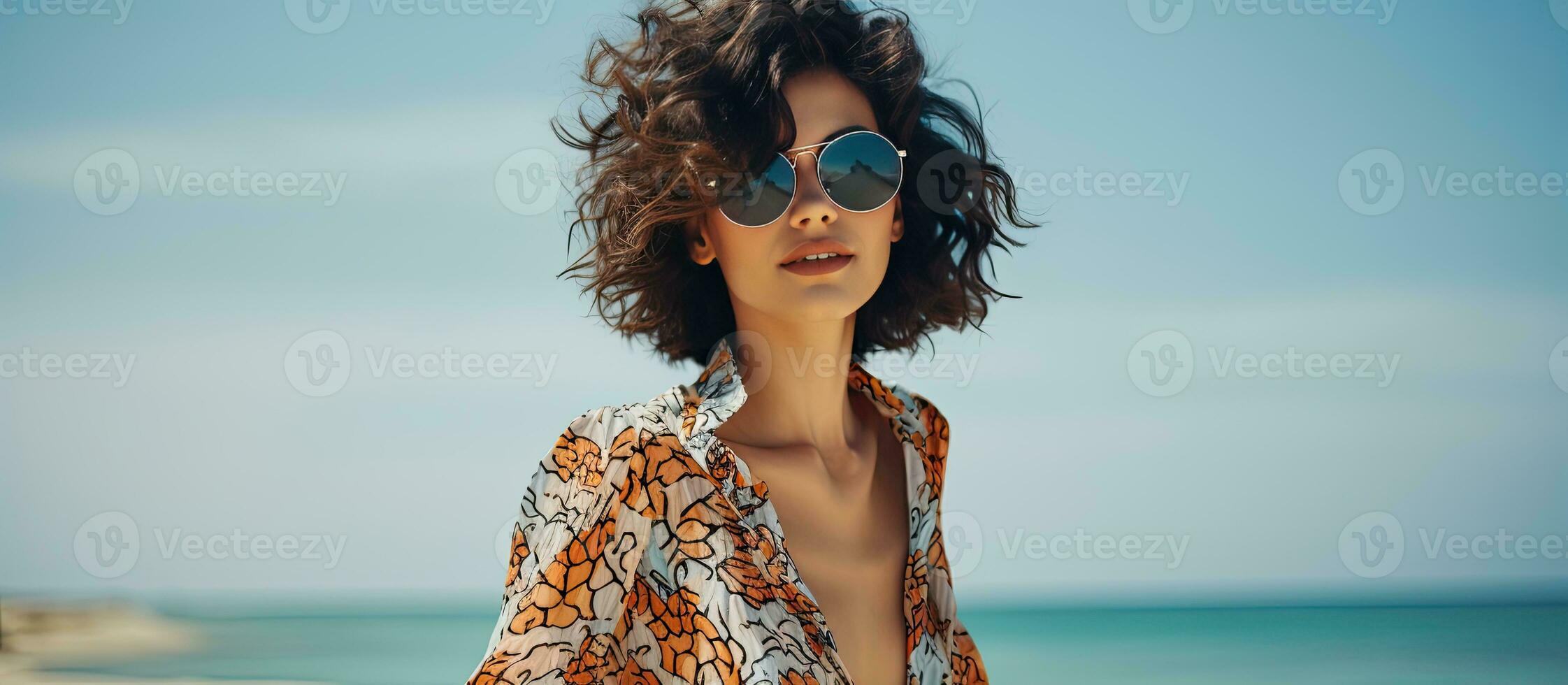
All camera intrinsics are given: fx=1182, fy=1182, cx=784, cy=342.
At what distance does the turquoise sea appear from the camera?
836 centimetres

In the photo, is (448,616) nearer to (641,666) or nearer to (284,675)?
(284,675)

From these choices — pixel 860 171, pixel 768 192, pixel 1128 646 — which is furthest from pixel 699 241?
pixel 1128 646

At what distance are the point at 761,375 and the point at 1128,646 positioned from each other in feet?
26.5

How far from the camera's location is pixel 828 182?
2.03 meters

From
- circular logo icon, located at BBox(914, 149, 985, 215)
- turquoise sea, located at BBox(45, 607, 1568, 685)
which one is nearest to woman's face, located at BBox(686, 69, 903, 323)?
circular logo icon, located at BBox(914, 149, 985, 215)

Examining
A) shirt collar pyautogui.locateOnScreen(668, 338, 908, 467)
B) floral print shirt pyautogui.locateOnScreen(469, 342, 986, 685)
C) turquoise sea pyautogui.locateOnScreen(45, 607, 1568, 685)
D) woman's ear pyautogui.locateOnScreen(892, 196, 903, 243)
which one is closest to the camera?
floral print shirt pyautogui.locateOnScreen(469, 342, 986, 685)

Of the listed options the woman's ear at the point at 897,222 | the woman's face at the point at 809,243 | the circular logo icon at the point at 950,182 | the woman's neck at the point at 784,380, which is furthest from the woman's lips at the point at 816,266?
the circular logo icon at the point at 950,182

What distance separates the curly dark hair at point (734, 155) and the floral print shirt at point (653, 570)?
0.37 m

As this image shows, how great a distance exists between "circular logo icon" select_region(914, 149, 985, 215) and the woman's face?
28 centimetres

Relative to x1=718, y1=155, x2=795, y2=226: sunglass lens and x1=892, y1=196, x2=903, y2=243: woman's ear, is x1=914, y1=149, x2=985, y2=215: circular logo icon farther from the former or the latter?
x1=718, y1=155, x2=795, y2=226: sunglass lens

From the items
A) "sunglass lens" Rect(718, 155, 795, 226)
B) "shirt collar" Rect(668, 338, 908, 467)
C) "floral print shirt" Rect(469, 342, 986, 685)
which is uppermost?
"sunglass lens" Rect(718, 155, 795, 226)

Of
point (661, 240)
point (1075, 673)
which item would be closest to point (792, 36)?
point (661, 240)

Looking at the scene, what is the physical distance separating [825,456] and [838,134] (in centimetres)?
61

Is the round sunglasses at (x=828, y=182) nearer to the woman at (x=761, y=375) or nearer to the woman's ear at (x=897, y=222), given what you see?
the woman at (x=761, y=375)
